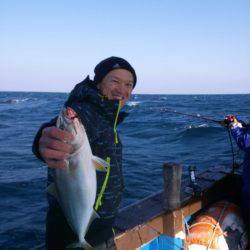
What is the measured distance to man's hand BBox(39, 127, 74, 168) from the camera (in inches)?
86.4

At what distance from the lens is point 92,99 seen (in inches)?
115

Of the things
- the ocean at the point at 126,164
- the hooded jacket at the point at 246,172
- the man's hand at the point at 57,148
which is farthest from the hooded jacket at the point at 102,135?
the hooded jacket at the point at 246,172

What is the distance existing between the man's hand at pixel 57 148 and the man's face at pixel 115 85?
1272 millimetres

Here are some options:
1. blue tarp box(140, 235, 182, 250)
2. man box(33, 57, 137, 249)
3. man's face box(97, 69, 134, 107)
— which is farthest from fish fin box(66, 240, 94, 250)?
blue tarp box(140, 235, 182, 250)

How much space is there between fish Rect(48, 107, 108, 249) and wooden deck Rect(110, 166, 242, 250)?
3.46 ft

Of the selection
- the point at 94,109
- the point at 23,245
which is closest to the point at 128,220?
the point at 94,109

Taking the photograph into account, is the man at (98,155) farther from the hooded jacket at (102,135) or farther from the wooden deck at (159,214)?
the wooden deck at (159,214)

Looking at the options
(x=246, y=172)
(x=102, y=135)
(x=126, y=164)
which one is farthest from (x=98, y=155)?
(x=126, y=164)

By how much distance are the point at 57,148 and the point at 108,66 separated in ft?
5.11

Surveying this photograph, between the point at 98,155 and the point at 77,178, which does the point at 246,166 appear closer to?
the point at 98,155

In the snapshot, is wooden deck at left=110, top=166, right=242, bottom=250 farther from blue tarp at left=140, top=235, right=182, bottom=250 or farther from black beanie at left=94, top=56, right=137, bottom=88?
black beanie at left=94, top=56, right=137, bottom=88

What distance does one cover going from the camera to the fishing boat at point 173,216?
13.6 ft

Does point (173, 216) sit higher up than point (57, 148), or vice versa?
point (57, 148)

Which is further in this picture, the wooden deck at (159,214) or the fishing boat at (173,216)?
the fishing boat at (173,216)
